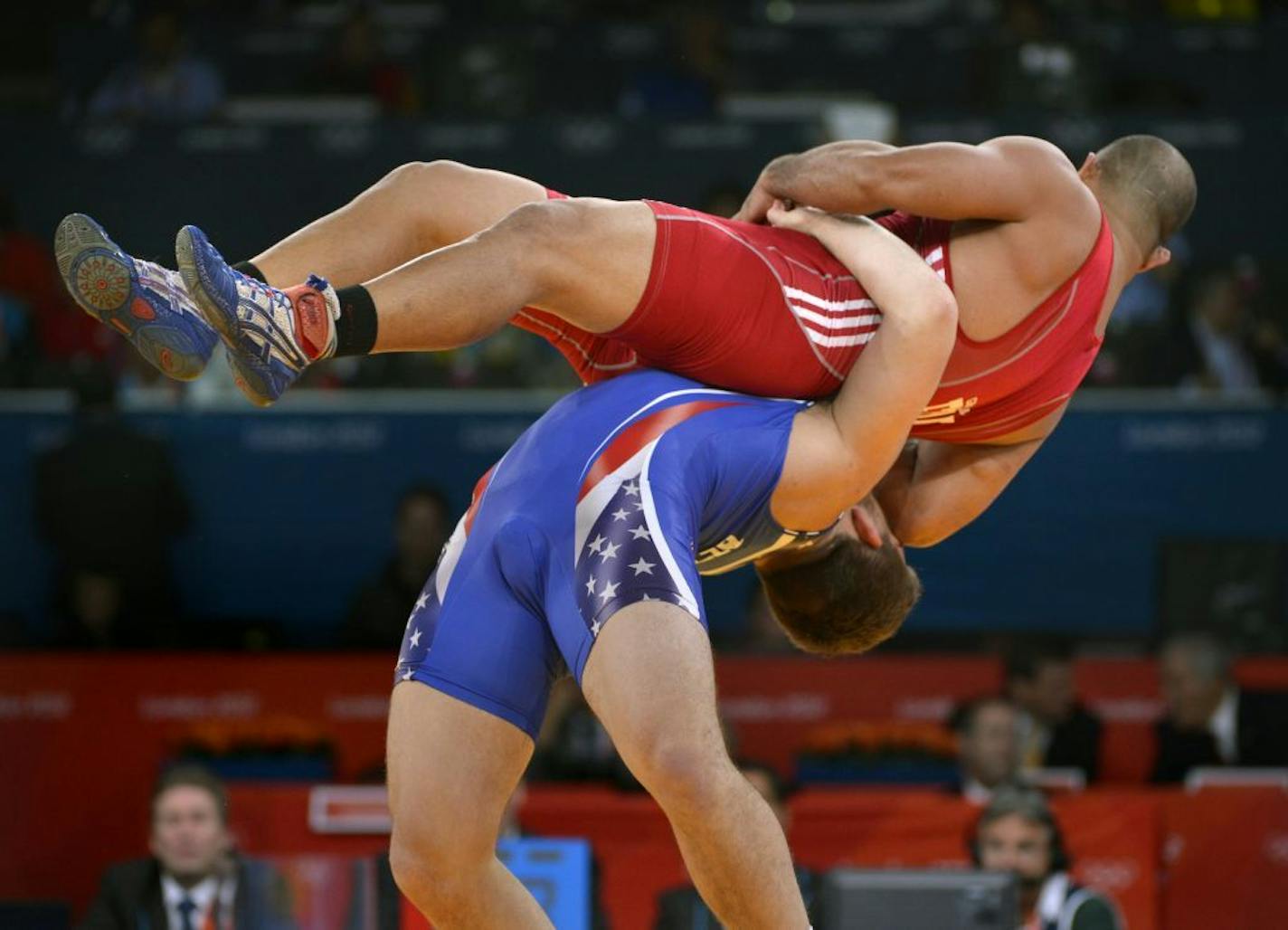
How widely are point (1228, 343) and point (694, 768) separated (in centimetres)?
607

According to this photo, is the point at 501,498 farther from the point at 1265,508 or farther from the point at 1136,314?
the point at 1136,314

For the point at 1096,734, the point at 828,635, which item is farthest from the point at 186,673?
the point at 828,635

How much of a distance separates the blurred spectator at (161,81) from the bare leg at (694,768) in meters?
7.11

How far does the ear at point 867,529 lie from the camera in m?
4.34

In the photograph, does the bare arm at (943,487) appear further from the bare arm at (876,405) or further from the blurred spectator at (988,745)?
the blurred spectator at (988,745)

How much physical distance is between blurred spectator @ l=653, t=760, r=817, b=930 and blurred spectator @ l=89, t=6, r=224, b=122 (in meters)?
5.09

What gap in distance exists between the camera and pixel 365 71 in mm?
10547

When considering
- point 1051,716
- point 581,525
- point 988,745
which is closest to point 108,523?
point 988,745

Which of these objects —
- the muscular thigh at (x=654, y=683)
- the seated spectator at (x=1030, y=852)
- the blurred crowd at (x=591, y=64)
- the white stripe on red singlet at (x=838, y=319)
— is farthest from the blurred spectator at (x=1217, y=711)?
the muscular thigh at (x=654, y=683)

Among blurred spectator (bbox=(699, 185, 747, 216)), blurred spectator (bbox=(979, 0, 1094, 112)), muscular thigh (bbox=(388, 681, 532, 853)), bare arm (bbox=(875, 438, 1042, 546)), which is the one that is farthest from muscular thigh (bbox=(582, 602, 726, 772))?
blurred spectator (bbox=(979, 0, 1094, 112))

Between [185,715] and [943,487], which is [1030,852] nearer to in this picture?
[943,487]

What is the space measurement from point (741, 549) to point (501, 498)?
1.57ft

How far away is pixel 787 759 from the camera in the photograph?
7801mm

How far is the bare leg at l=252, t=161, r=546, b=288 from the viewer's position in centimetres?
413
